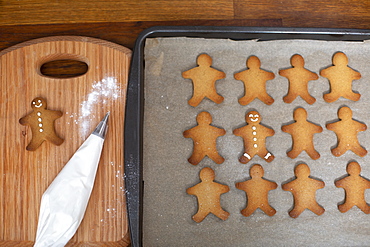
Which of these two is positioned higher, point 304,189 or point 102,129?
point 102,129

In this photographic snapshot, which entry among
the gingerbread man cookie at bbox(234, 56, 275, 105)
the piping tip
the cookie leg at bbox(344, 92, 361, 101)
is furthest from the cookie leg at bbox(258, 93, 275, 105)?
the piping tip

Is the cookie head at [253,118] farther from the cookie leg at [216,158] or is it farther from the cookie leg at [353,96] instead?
the cookie leg at [353,96]

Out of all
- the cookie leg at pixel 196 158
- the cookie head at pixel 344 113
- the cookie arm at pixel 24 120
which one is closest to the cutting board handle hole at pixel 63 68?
the cookie arm at pixel 24 120

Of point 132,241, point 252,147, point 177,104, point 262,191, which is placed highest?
point 177,104

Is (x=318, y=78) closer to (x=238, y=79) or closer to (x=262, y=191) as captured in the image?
(x=238, y=79)

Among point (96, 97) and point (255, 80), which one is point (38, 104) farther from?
point (255, 80)

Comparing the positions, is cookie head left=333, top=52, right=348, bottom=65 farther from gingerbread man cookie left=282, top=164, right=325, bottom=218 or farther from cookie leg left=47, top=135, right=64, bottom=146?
cookie leg left=47, top=135, right=64, bottom=146

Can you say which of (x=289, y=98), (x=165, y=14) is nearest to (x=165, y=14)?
(x=165, y=14)

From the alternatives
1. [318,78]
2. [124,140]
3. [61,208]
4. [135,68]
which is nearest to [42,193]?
[61,208]
